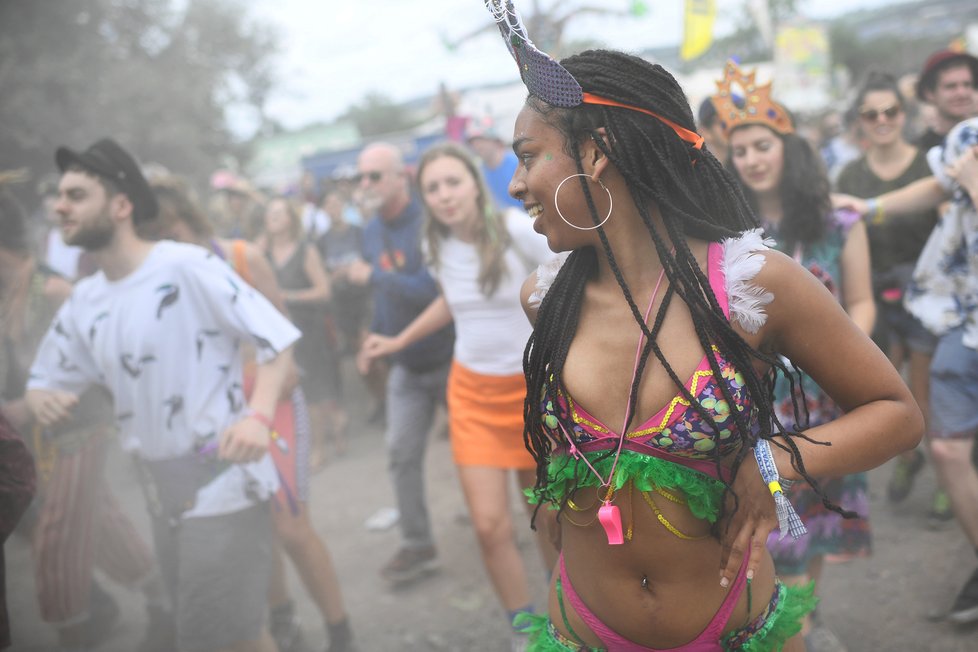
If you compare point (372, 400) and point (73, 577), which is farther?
point (372, 400)

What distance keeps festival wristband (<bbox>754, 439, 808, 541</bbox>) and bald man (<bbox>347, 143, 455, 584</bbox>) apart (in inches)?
123

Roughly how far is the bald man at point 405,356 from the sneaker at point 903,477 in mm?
2646

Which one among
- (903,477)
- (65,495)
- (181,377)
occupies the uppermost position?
(181,377)

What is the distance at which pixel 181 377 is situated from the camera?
3174 millimetres

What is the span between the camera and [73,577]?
3.84 meters

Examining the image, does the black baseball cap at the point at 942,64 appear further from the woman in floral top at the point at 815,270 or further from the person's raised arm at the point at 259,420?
the person's raised arm at the point at 259,420

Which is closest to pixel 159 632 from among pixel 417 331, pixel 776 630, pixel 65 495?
pixel 65 495

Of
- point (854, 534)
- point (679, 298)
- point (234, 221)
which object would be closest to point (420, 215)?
point (854, 534)

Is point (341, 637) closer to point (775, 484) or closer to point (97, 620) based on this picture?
point (97, 620)

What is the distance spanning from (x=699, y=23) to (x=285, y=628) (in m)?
6.68

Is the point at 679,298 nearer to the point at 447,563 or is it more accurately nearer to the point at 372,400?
the point at 447,563

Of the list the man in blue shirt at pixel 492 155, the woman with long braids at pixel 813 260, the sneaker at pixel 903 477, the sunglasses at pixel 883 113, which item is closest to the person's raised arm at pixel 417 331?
the woman with long braids at pixel 813 260

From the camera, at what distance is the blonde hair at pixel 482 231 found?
146 inches

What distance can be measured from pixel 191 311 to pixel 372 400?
5.70 metres
